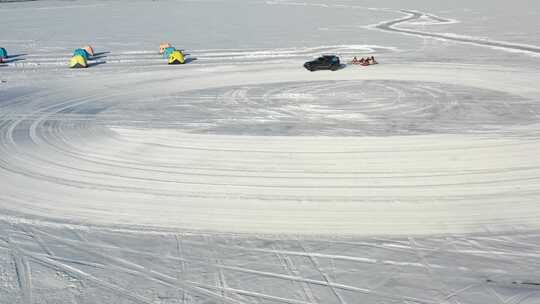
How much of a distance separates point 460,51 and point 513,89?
14029mm

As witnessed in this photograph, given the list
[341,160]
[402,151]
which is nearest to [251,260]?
[341,160]

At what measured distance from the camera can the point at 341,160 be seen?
17.2 metres

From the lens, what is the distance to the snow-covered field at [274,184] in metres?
10.8

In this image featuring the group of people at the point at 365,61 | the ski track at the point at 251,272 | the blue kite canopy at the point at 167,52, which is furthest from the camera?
the blue kite canopy at the point at 167,52

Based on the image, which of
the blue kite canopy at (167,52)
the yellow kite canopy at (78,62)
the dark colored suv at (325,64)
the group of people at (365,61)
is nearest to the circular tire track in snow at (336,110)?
the dark colored suv at (325,64)

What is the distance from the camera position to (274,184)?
1552cm

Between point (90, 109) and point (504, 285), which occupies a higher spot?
point (90, 109)

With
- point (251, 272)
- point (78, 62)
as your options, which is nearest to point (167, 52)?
point (78, 62)

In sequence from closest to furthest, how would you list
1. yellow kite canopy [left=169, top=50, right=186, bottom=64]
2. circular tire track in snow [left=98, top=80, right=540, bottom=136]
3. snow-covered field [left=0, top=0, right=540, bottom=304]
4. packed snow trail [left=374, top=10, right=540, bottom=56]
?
snow-covered field [left=0, top=0, right=540, bottom=304], circular tire track in snow [left=98, top=80, right=540, bottom=136], yellow kite canopy [left=169, top=50, right=186, bottom=64], packed snow trail [left=374, top=10, right=540, bottom=56]

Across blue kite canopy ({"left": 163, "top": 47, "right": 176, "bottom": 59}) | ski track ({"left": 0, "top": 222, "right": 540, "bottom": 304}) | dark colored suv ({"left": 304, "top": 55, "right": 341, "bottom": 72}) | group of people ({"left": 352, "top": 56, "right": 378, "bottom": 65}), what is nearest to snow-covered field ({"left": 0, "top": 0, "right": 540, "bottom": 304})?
ski track ({"left": 0, "top": 222, "right": 540, "bottom": 304})

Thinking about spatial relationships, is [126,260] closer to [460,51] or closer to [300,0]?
[460,51]

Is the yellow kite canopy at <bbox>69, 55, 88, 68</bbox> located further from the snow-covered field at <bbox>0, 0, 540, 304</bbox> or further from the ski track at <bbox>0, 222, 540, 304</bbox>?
the ski track at <bbox>0, 222, 540, 304</bbox>

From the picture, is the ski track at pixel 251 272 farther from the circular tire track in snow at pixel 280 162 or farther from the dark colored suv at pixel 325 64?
the dark colored suv at pixel 325 64

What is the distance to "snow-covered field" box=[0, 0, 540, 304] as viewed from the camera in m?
10.8
